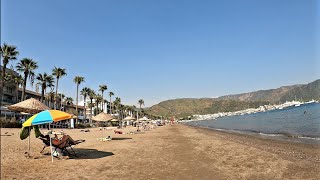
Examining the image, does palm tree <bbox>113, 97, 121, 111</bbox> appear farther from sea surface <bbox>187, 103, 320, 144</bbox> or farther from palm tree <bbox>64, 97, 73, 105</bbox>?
sea surface <bbox>187, 103, 320, 144</bbox>

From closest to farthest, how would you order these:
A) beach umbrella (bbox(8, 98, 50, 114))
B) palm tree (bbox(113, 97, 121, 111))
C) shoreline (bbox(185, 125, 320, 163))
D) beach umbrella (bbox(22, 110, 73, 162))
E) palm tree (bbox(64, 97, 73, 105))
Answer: beach umbrella (bbox(22, 110, 73, 162)), beach umbrella (bbox(8, 98, 50, 114)), shoreline (bbox(185, 125, 320, 163)), palm tree (bbox(64, 97, 73, 105)), palm tree (bbox(113, 97, 121, 111))

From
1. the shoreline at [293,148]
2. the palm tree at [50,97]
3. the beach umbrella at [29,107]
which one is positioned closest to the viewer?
the beach umbrella at [29,107]

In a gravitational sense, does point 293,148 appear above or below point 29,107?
below

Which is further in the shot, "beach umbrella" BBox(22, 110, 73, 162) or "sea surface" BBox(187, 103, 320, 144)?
"sea surface" BBox(187, 103, 320, 144)

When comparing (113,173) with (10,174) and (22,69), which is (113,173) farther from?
(22,69)

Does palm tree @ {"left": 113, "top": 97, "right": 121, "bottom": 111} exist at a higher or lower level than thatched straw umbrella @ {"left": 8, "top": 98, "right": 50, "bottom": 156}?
higher

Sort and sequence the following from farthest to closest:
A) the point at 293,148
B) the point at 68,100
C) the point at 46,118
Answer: the point at 68,100
the point at 293,148
the point at 46,118

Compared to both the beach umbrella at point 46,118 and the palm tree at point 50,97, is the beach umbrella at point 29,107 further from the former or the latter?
the palm tree at point 50,97

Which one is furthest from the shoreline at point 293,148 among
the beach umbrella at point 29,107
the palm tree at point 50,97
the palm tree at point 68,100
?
the palm tree at point 68,100

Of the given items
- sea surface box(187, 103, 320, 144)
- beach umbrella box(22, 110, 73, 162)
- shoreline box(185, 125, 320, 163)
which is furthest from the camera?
sea surface box(187, 103, 320, 144)

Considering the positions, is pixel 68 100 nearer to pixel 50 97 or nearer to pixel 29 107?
pixel 50 97

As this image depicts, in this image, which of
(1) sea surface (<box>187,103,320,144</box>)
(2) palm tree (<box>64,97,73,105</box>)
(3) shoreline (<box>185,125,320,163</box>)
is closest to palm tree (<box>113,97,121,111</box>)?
(2) palm tree (<box>64,97,73,105</box>)

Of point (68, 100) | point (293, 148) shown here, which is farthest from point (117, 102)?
point (293, 148)

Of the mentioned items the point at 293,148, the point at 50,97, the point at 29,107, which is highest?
the point at 50,97
